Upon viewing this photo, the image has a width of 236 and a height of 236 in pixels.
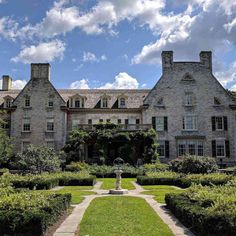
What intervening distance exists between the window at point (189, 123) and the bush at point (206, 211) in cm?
3211

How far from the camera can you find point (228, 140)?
45156 millimetres

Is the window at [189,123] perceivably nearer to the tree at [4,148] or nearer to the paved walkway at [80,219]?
the tree at [4,148]

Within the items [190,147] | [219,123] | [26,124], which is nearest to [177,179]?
[190,147]

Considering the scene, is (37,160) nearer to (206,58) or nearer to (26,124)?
(26,124)

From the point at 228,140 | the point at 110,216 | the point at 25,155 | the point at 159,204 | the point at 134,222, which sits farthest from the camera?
the point at 228,140

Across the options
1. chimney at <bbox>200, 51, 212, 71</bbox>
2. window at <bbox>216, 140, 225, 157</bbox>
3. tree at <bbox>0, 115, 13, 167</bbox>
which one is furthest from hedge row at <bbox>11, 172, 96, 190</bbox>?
chimney at <bbox>200, 51, 212, 71</bbox>

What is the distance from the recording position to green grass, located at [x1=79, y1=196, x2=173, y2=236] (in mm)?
10344

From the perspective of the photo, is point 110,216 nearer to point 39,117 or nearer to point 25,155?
point 25,155

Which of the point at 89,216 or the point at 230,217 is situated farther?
the point at 89,216

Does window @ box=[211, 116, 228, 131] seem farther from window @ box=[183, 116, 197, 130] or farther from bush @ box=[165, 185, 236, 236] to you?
bush @ box=[165, 185, 236, 236]

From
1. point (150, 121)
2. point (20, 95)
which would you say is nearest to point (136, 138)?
point (150, 121)

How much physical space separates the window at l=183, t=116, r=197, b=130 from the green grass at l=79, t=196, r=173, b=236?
102ft

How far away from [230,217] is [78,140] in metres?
33.8

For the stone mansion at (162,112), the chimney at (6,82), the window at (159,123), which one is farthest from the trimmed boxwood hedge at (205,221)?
the chimney at (6,82)
